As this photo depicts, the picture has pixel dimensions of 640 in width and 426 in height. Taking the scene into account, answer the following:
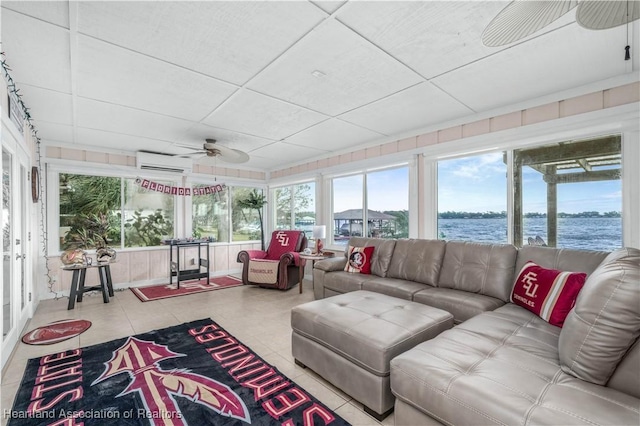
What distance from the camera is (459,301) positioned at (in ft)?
8.27

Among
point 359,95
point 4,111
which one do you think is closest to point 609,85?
point 359,95

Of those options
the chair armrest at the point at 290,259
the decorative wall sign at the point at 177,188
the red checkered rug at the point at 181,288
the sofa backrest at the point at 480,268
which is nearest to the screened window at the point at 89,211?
the decorative wall sign at the point at 177,188

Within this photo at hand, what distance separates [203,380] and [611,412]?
2.25m

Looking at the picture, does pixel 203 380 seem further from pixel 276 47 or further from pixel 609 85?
pixel 609 85

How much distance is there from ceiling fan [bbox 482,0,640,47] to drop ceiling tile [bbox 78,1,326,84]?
97cm

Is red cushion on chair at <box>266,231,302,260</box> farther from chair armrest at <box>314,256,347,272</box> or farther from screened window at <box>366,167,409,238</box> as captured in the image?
screened window at <box>366,167,409,238</box>

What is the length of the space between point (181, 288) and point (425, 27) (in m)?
4.98

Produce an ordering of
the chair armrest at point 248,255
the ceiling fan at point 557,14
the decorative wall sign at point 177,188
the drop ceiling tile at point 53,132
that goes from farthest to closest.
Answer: the decorative wall sign at point 177,188, the chair armrest at point 248,255, the drop ceiling tile at point 53,132, the ceiling fan at point 557,14

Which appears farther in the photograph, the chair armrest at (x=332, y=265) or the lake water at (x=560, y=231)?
the chair armrest at (x=332, y=265)

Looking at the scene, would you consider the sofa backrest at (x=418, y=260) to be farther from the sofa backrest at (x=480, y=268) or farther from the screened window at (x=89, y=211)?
the screened window at (x=89, y=211)

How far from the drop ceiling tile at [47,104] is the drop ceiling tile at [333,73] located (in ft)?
6.38

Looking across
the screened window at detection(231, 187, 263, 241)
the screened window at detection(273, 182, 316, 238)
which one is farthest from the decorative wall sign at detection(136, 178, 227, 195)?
the screened window at detection(273, 182, 316, 238)

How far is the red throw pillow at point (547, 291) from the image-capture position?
1914mm

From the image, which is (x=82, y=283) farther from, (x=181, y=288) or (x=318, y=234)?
(x=318, y=234)
